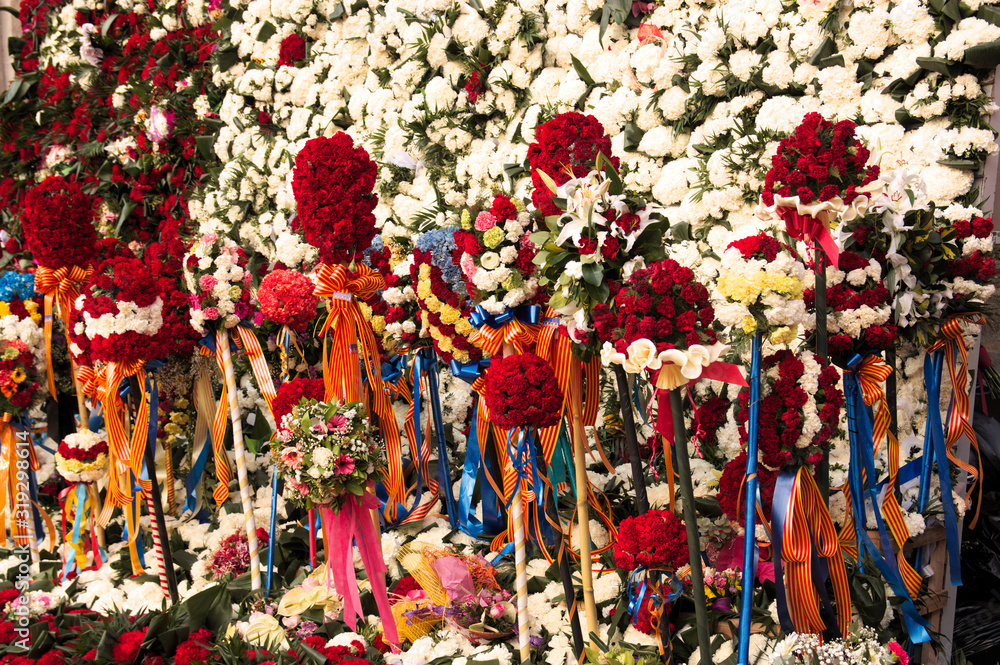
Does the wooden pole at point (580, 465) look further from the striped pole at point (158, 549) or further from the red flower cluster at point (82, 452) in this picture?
A: the red flower cluster at point (82, 452)

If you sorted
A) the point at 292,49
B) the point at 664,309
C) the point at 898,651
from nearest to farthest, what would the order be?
the point at 664,309 → the point at 898,651 → the point at 292,49

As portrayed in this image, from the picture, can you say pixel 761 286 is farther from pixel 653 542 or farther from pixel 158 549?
pixel 158 549

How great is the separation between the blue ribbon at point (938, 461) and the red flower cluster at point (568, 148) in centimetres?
112

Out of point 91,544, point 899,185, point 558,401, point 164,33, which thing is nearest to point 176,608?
point 91,544

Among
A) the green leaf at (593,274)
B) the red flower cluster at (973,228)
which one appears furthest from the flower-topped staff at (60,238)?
the red flower cluster at (973,228)

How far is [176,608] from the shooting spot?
2.41 m

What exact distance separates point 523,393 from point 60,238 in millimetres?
1867

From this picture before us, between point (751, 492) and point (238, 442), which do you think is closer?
point (751, 492)

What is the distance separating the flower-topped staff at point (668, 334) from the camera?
1.47 m

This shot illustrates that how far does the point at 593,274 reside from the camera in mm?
1611

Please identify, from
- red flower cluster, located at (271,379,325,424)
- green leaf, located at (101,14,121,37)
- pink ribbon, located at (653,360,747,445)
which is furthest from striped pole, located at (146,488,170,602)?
green leaf, located at (101,14,121,37)

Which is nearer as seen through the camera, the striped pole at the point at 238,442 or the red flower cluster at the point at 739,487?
the red flower cluster at the point at 739,487

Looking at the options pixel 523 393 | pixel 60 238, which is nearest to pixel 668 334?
pixel 523 393

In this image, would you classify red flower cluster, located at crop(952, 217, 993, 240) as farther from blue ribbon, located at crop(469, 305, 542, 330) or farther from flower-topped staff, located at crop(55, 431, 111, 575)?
flower-topped staff, located at crop(55, 431, 111, 575)
